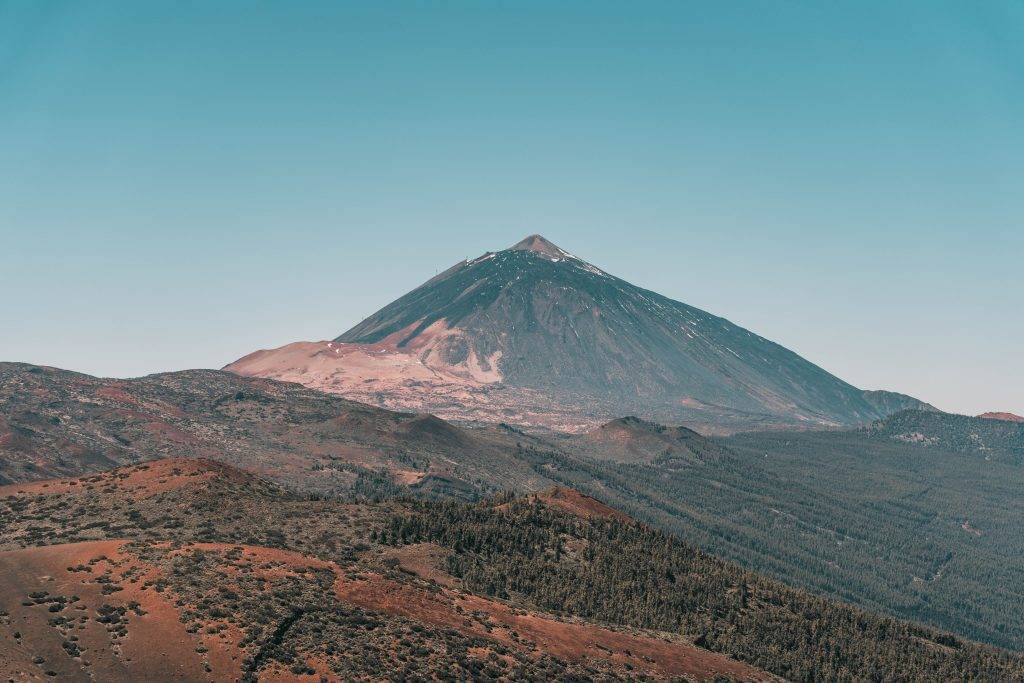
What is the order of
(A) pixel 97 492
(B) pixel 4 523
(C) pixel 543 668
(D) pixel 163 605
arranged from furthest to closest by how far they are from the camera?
(A) pixel 97 492, (B) pixel 4 523, (C) pixel 543 668, (D) pixel 163 605

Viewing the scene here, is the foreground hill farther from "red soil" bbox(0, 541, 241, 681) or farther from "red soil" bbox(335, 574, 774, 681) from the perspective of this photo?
"red soil" bbox(335, 574, 774, 681)

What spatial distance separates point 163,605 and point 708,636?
102860 mm

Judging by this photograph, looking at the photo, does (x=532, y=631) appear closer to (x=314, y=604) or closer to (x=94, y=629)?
(x=314, y=604)

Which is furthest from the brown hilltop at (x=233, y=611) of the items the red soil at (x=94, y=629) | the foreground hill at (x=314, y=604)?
the foreground hill at (x=314, y=604)

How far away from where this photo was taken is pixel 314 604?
4904 inches

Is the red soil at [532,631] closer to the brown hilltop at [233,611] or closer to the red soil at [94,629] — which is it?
the brown hilltop at [233,611]

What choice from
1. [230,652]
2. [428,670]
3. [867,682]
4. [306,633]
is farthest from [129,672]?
[867,682]

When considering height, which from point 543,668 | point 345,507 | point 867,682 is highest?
point 345,507

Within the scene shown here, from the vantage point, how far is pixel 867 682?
185875 mm

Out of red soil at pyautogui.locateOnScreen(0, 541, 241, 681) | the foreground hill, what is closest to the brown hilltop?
red soil at pyautogui.locateOnScreen(0, 541, 241, 681)

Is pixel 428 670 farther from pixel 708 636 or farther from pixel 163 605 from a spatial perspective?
pixel 708 636

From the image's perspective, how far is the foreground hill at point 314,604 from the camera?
10712cm

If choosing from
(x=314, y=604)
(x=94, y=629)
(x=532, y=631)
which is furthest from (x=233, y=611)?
(x=532, y=631)

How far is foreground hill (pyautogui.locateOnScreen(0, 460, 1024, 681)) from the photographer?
351 feet
